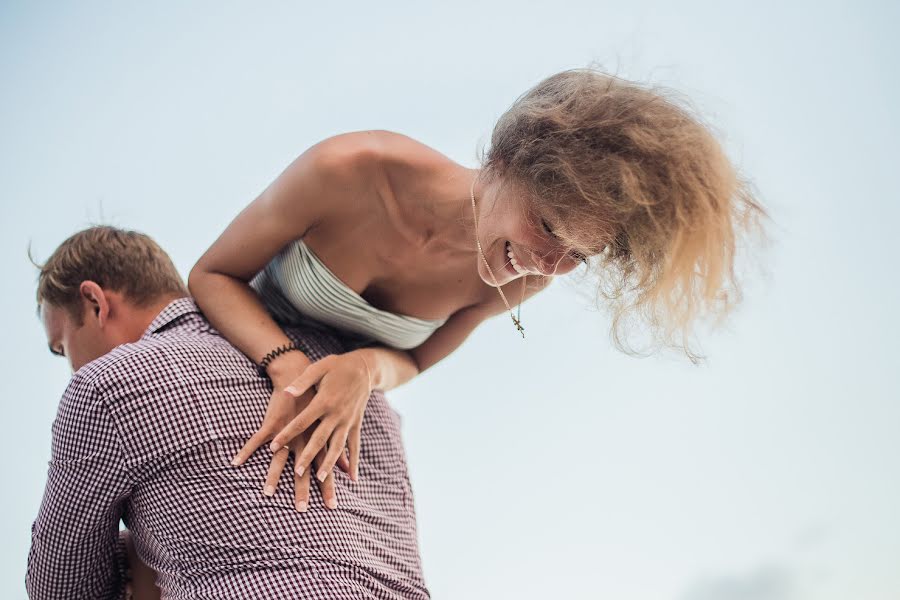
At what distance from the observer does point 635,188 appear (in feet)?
4.12

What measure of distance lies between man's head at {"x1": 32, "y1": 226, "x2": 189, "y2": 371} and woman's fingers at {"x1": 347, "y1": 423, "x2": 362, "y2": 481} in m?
0.52

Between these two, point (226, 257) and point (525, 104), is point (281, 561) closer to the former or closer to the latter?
point (226, 257)

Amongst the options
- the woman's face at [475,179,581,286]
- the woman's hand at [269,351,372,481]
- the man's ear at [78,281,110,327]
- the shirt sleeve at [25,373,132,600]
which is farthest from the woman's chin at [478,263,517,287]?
the man's ear at [78,281,110,327]

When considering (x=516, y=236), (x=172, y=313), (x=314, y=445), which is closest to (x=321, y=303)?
(x=172, y=313)

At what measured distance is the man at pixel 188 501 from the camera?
134cm

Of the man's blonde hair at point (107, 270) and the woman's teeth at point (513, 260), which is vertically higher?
the woman's teeth at point (513, 260)

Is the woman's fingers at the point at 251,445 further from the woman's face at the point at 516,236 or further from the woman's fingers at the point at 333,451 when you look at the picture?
the woman's face at the point at 516,236

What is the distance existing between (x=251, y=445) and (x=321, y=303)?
0.43m

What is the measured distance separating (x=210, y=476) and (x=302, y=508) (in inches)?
6.2

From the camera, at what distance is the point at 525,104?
1436 mm

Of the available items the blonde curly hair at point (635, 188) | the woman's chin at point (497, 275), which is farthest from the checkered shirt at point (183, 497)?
the blonde curly hair at point (635, 188)

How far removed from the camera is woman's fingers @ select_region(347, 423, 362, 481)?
61.1 inches

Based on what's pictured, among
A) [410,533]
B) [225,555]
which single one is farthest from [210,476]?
[410,533]

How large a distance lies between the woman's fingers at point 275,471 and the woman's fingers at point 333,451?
0.07 metres
